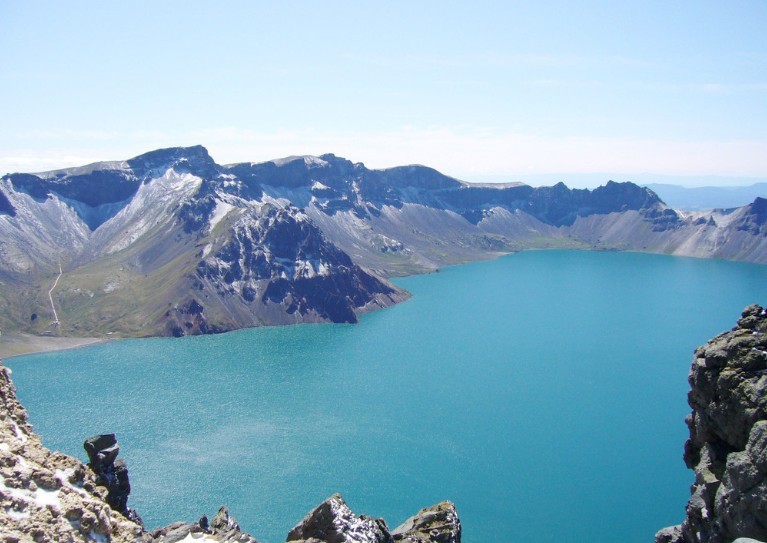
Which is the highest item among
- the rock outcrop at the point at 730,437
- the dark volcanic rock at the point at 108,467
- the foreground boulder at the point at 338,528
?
the rock outcrop at the point at 730,437

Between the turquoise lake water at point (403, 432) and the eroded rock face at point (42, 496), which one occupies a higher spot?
the eroded rock face at point (42, 496)

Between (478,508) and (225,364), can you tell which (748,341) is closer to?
(478,508)

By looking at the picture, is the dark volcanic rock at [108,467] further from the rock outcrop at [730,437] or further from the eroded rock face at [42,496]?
the rock outcrop at [730,437]

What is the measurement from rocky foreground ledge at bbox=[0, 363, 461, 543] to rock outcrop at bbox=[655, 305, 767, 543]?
15802 mm

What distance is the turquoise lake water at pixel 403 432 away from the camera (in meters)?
95.1

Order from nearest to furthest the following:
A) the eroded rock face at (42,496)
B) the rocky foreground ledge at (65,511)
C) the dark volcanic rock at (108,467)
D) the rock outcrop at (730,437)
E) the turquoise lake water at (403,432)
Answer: the eroded rock face at (42,496) < the rocky foreground ledge at (65,511) < the rock outcrop at (730,437) < the dark volcanic rock at (108,467) < the turquoise lake water at (403,432)

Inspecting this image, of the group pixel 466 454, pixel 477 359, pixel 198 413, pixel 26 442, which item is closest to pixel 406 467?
pixel 466 454

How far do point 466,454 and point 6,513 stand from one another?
335 feet

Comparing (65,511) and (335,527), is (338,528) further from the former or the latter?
(65,511)

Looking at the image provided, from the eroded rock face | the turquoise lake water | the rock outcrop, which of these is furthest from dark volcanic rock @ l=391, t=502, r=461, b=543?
the turquoise lake water

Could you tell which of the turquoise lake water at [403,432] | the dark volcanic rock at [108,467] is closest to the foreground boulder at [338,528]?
the dark volcanic rock at [108,467]

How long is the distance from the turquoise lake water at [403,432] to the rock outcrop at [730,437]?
58751mm

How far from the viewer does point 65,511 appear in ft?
73.1

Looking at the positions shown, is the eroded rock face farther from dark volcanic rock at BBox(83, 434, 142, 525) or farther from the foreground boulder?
dark volcanic rock at BBox(83, 434, 142, 525)
